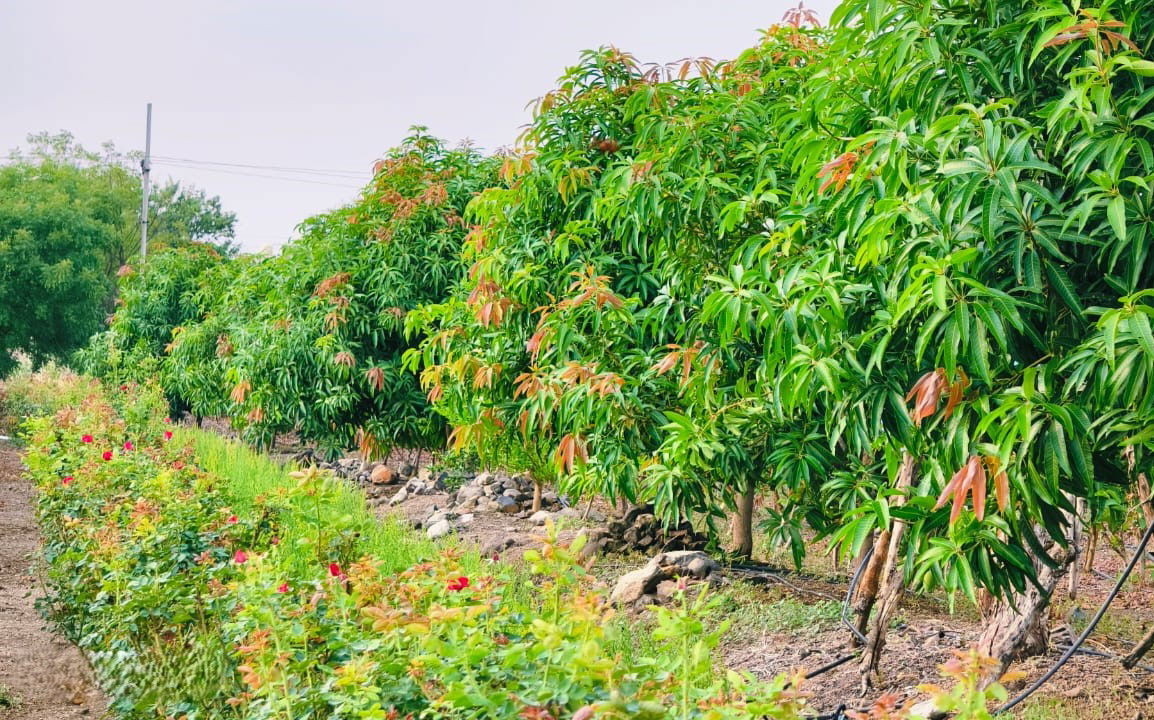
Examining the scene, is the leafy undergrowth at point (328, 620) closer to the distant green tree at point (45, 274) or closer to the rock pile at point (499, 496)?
the rock pile at point (499, 496)

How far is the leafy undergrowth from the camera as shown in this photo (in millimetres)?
1785

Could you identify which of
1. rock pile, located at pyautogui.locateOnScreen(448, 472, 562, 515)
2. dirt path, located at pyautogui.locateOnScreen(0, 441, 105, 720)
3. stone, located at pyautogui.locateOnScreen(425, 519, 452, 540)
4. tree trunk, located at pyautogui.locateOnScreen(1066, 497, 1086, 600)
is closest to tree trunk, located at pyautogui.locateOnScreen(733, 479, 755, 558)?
tree trunk, located at pyautogui.locateOnScreen(1066, 497, 1086, 600)

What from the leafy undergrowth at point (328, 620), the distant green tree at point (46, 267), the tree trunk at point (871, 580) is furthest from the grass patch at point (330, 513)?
the distant green tree at point (46, 267)

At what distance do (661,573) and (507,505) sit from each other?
288 centimetres

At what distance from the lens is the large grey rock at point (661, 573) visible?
4.45 m

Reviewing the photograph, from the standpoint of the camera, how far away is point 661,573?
4.52 m

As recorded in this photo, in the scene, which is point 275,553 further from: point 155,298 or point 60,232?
point 60,232

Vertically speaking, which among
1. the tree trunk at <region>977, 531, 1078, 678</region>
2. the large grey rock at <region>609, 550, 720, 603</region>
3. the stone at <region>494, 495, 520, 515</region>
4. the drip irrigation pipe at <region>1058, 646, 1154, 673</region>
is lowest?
the stone at <region>494, 495, 520, 515</region>

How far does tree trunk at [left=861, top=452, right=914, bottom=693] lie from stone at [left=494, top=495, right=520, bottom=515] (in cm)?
430

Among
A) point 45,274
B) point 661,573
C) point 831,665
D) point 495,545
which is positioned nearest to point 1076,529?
point 831,665

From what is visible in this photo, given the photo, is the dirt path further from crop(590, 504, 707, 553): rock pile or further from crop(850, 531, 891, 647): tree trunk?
crop(850, 531, 891, 647): tree trunk

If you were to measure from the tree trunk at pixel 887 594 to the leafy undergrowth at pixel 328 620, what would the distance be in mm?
281

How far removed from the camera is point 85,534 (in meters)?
4.72

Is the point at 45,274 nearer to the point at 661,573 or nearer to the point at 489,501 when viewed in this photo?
the point at 489,501
